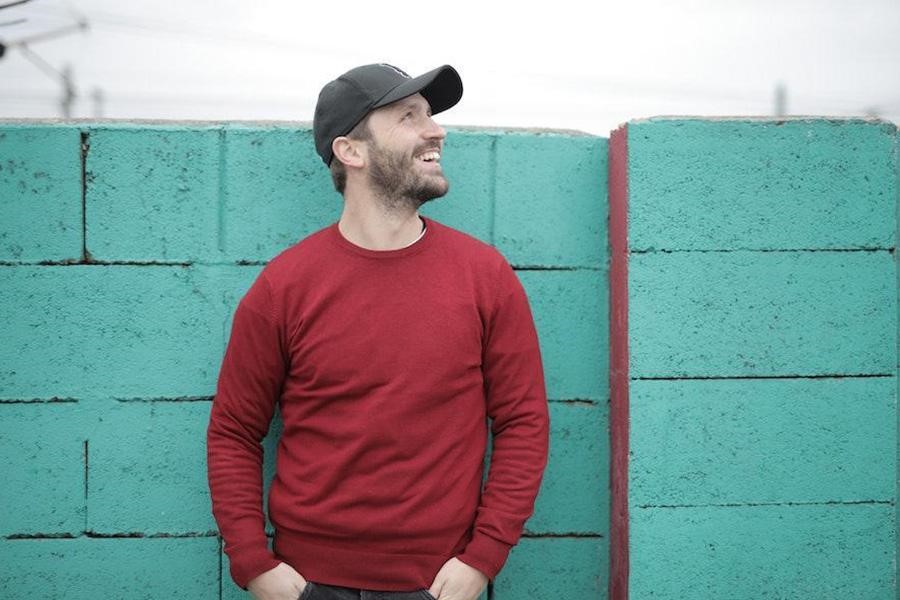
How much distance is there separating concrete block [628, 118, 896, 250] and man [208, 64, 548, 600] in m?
0.58

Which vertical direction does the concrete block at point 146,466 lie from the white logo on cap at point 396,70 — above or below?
below

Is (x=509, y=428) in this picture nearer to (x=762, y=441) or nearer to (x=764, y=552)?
(x=762, y=441)

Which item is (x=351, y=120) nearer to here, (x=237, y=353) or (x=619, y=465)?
(x=237, y=353)

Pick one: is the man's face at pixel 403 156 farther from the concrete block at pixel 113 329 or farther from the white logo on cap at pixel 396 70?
the concrete block at pixel 113 329

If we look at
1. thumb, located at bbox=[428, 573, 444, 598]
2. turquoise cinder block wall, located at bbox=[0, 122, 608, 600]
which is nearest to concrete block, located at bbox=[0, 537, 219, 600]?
turquoise cinder block wall, located at bbox=[0, 122, 608, 600]

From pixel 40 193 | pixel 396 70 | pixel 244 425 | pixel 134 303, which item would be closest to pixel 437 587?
pixel 244 425

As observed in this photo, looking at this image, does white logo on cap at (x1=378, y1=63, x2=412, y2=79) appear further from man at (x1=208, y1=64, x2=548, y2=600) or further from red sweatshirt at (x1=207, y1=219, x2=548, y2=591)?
red sweatshirt at (x1=207, y1=219, x2=548, y2=591)

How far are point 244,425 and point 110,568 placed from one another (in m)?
0.84

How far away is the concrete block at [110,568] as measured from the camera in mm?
2643

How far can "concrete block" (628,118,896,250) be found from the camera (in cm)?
251

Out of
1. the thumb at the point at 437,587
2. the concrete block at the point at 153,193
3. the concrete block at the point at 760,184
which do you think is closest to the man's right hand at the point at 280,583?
the thumb at the point at 437,587

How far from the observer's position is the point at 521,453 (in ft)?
7.25

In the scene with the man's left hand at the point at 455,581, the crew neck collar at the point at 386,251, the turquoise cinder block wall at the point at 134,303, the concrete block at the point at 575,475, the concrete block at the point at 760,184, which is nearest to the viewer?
the man's left hand at the point at 455,581

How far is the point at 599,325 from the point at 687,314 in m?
0.32
